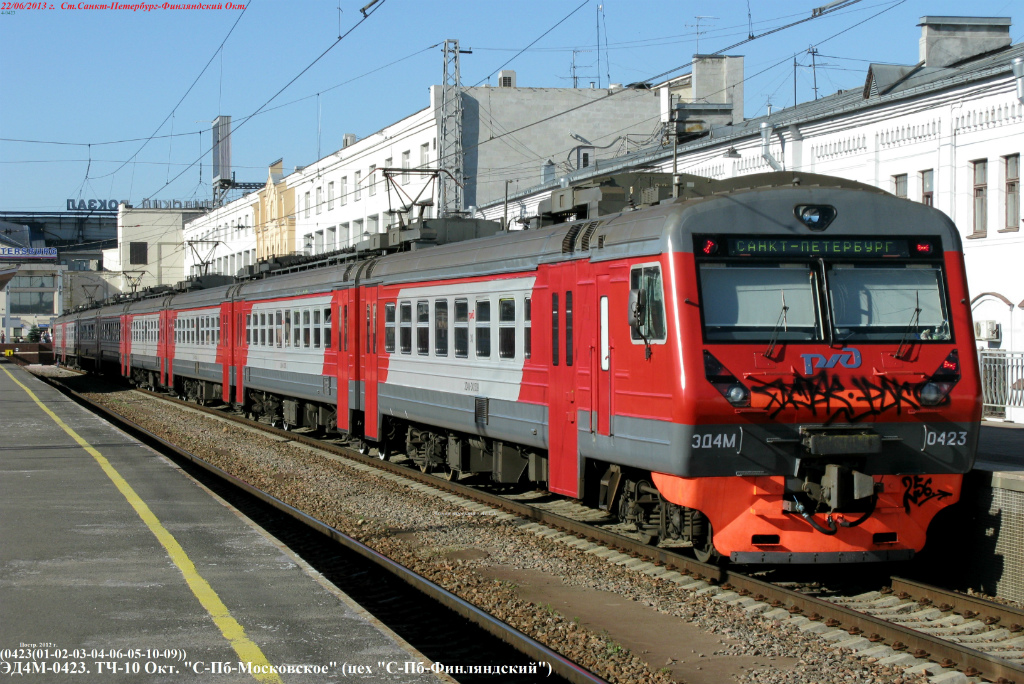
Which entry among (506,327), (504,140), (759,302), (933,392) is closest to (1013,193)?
(506,327)

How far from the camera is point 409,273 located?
49.5ft

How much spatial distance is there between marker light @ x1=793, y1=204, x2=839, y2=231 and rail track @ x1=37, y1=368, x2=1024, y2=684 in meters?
2.74

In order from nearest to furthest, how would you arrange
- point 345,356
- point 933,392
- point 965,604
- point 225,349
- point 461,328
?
point 965,604
point 933,392
point 461,328
point 345,356
point 225,349

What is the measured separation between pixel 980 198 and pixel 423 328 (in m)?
12.5

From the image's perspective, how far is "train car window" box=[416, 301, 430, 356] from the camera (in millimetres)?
14445

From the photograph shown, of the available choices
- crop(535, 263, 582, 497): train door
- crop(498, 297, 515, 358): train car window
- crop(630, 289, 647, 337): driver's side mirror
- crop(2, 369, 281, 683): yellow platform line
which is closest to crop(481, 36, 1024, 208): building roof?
crop(498, 297, 515, 358): train car window

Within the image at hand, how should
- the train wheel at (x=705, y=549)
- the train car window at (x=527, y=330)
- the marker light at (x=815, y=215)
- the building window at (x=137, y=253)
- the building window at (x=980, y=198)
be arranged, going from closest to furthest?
1. the marker light at (x=815, y=215)
2. the train wheel at (x=705, y=549)
3. the train car window at (x=527, y=330)
4. the building window at (x=980, y=198)
5. the building window at (x=137, y=253)

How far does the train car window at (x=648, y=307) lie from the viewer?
8633mm

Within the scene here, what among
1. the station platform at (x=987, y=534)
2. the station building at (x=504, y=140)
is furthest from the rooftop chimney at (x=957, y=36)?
the station platform at (x=987, y=534)

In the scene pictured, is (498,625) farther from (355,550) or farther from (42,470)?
(42,470)

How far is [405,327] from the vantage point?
50.2 feet

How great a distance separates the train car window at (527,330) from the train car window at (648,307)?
2475mm

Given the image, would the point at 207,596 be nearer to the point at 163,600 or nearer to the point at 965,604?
the point at 163,600

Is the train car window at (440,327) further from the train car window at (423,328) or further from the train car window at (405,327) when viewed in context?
the train car window at (405,327)
